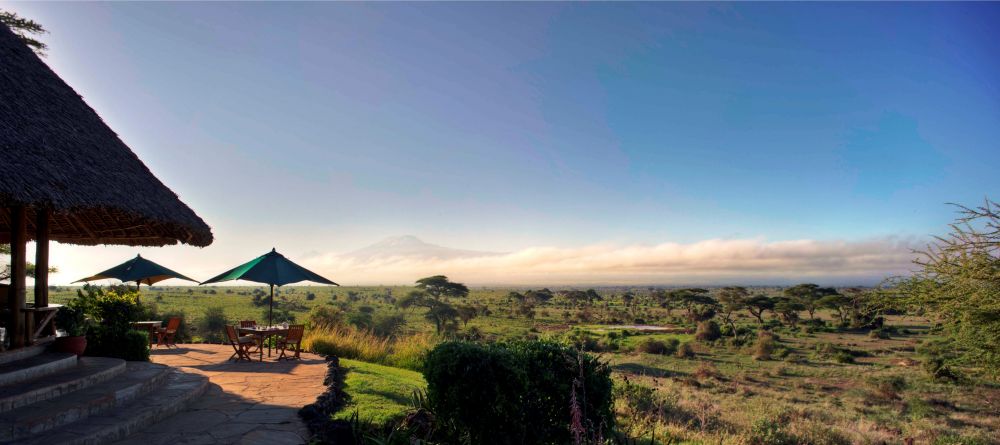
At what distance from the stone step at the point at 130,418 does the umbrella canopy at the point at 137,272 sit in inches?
319

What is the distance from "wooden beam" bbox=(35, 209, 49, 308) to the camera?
316 inches

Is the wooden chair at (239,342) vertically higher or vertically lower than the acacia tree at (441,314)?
higher

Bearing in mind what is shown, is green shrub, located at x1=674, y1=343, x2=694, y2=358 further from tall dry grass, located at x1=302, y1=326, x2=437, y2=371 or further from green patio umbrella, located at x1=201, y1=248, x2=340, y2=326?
green patio umbrella, located at x1=201, y1=248, x2=340, y2=326

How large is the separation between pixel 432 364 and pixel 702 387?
20567 millimetres

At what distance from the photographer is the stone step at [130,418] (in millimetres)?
5328

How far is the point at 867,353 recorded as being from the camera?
33969 millimetres

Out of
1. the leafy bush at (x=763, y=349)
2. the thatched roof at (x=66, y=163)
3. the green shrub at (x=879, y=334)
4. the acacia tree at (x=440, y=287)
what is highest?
the thatched roof at (x=66, y=163)

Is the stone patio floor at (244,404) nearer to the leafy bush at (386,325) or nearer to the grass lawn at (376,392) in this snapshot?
the grass lawn at (376,392)

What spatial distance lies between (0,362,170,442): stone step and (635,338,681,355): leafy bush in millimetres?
32619

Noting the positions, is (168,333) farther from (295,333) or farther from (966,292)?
(966,292)

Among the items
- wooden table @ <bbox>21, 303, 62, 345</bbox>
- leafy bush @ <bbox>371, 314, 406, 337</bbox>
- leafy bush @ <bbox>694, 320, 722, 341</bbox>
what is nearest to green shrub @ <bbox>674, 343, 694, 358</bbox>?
leafy bush @ <bbox>694, 320, 722, 341</bbox>

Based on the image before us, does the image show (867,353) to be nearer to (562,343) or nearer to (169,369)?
(562,343)

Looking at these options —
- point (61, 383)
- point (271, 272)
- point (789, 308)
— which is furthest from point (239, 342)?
point (789, 308)

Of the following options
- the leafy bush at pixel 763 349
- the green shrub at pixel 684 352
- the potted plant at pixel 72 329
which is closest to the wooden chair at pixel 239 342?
the potted plant at pixel 72 329
